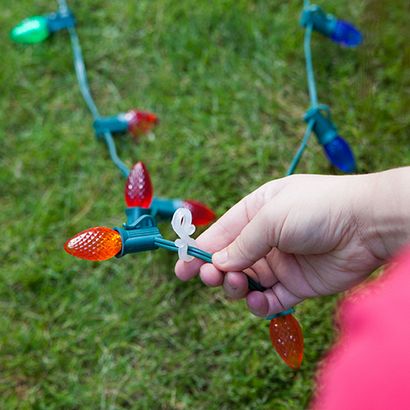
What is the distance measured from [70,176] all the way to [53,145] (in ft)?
0.35


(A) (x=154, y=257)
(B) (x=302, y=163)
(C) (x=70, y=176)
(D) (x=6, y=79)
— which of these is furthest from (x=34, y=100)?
(B) (x=302, y=163)

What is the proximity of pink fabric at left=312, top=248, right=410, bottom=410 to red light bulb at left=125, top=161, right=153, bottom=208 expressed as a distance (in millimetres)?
552

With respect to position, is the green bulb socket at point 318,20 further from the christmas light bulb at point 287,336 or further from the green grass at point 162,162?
the christmas light bulb at point 287,336

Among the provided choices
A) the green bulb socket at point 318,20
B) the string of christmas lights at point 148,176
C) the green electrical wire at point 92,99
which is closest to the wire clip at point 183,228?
the string of christmas lights at point 148,176

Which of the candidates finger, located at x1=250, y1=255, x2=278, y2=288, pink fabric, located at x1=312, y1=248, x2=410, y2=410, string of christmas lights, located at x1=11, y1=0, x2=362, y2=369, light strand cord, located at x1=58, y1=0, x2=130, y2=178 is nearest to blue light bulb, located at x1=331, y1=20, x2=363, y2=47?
string of christmas lights, located at x1=11, y1=0, x2=362, y2=369

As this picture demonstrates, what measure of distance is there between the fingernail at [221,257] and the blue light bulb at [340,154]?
49 centimetres

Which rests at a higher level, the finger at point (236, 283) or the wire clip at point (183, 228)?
the wire clip at point (183, 228)

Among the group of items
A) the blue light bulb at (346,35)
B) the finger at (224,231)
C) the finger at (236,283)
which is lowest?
the finger at (236,283)

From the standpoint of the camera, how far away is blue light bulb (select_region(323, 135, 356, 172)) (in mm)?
1346

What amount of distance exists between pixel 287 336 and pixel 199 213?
1.19ft

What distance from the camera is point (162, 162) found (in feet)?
4.77

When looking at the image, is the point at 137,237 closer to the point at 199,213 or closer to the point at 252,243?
the point at 252,243

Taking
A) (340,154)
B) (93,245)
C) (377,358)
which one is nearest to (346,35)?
(340,154)

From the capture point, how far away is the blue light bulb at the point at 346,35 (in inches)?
59.2
